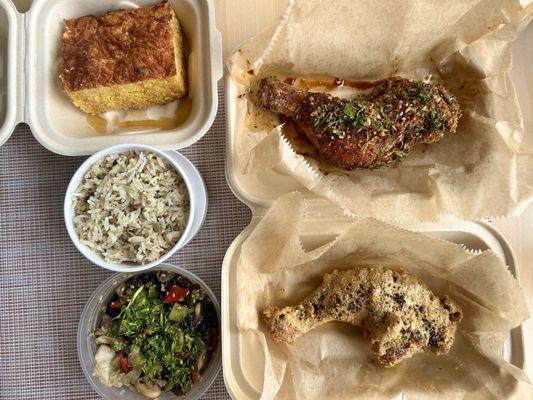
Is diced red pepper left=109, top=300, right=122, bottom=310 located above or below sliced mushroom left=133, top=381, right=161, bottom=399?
above

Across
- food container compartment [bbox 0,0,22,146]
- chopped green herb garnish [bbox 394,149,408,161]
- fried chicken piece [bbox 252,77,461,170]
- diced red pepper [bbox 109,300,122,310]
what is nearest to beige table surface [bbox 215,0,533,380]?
fried chicken piece [bbox 252,77,461,170]

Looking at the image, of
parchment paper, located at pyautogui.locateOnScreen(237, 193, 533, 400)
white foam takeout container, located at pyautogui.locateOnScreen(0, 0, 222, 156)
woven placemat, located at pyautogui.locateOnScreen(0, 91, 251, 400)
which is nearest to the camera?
parchment paper, located at pyautogui.locateOnScreen(237, 193, 533, 400)

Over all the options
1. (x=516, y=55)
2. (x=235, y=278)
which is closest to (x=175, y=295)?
(x=235, y=278)

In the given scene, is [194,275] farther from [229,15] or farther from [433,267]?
[229,15]

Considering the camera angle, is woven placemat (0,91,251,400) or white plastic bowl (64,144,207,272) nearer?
white plastic bowl (64,144,207,272)

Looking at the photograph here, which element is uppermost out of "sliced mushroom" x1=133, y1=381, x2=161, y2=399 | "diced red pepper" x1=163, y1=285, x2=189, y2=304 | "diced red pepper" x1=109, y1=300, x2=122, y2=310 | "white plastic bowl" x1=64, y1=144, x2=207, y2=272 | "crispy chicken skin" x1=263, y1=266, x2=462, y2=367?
"white plastic bowl" x1=64, y1=144, x2=207, y2=272

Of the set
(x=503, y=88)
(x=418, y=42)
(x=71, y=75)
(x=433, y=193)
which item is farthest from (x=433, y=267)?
(x=71, y=75)

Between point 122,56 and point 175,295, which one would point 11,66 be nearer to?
point 122,56

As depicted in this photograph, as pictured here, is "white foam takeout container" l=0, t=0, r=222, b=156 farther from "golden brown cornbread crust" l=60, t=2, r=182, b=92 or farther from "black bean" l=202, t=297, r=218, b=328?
"black bean" l=202, t=297, r=218, b=328
